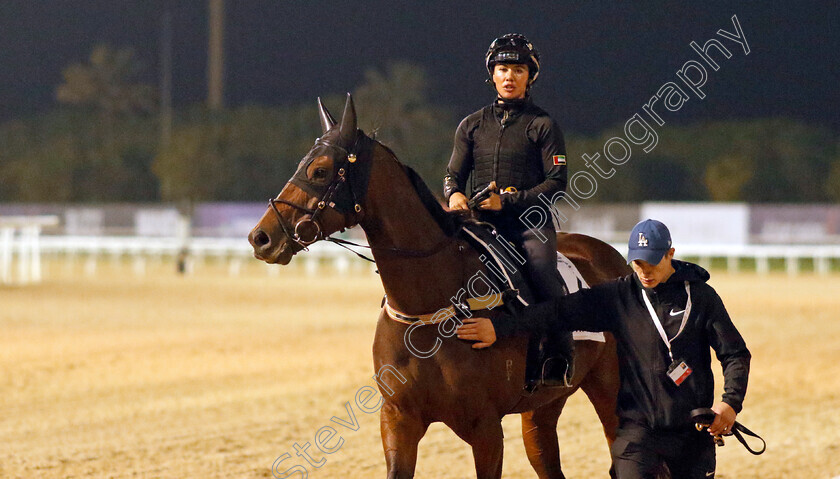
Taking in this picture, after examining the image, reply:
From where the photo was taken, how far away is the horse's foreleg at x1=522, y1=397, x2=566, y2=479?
5.69m

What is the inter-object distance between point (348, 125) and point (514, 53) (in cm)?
104

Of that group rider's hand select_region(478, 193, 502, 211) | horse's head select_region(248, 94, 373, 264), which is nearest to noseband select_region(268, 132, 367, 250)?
horse's head select_region(248, 94, 373, 264)

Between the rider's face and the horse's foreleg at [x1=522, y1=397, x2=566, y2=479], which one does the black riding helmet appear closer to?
the rider's face

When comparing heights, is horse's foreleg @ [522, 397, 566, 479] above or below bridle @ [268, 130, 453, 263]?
below

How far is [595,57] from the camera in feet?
319

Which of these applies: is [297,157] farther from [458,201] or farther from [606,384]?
[458,201]

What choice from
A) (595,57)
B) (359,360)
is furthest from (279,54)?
(359,360)

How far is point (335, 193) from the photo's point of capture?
4305 mm

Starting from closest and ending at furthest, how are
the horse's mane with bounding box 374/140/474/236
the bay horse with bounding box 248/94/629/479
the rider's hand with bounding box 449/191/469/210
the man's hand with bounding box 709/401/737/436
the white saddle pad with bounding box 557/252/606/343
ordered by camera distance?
1. the man's hand with bounding box 709/401/737/436
2. the bay horse with bounding box 248/94/629/479
3. the horse's mane with bounding box 374/140/474/236
4. the rider's hand with bounding box 449/191/469/210
5. the white saddle pad with bounding box 557/252/606/343

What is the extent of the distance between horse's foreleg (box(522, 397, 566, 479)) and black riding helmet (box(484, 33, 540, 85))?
1879mm

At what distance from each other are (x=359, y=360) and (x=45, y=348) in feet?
13.0

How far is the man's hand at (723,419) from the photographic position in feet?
12.1

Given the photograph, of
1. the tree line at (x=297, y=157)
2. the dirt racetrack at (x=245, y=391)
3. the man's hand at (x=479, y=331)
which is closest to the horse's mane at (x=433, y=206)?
the man's hand at (x=479, y=331)

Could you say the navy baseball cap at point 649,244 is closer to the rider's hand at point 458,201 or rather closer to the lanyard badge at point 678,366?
the lanyard badge at point 678,366
